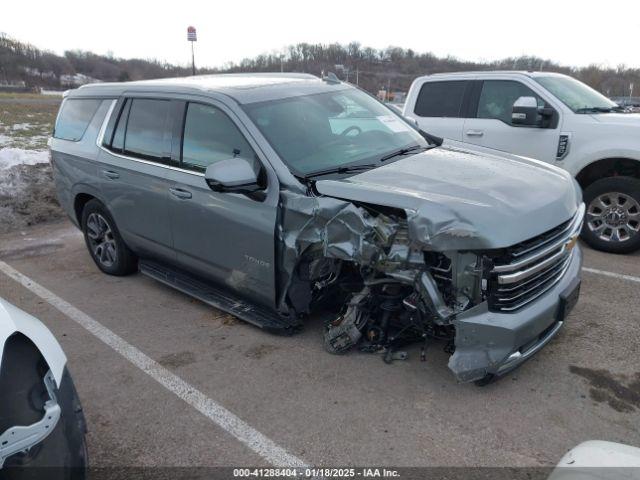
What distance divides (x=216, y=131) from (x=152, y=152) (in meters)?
0.86

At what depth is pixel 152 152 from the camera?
4.57m

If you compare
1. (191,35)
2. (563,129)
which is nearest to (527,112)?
(563,129)

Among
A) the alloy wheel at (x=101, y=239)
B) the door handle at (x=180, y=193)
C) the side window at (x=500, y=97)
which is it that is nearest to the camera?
the door handle at (x=180, y=193)

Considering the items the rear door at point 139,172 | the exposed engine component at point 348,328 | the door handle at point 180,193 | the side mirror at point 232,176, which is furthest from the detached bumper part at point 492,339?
the rear door at point 139,172

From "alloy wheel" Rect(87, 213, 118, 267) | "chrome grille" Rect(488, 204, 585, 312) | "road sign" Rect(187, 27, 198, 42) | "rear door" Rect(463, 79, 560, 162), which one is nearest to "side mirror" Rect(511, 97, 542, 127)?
"rear door" Rect(463, 79, 560, 162)

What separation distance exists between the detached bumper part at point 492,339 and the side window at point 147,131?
285 cm

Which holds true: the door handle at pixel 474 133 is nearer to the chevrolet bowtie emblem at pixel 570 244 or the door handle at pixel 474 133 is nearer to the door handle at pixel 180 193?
the chevrolet bowtie emblem at pixel 570 244

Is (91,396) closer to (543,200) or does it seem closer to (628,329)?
(543,200)

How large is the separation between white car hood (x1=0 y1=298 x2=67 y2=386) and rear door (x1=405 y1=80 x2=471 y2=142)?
5.61 metres

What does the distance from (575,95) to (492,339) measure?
15.3 feet

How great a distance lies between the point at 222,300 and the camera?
4.26 m

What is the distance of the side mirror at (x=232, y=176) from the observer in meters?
3.47

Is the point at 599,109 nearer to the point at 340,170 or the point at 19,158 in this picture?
the point at 340,170

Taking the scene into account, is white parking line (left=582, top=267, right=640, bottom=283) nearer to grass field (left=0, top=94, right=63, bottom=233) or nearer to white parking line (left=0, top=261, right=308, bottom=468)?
white parking line (left=0, top=261, right=308, bottom=468)
